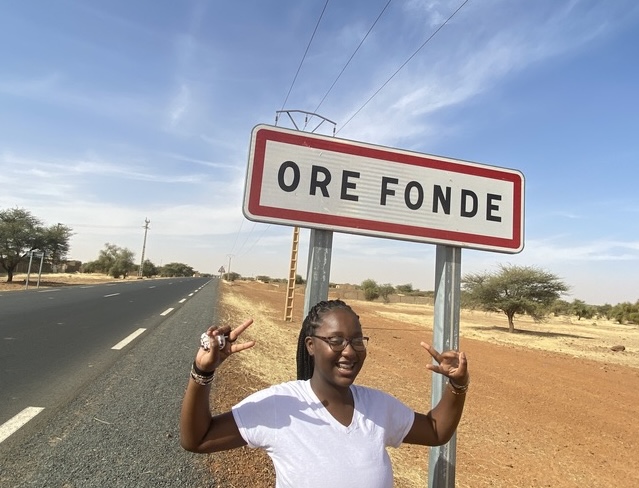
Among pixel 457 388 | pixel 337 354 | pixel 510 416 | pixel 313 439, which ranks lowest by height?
pixel 510 416

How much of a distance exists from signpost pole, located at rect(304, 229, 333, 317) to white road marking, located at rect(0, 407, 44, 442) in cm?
365

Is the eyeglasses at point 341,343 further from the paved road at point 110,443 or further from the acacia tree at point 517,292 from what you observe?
the acacia tree at point 517,292

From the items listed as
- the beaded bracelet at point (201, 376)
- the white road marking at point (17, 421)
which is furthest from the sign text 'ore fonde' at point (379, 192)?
the white road marking at point (17, 421)

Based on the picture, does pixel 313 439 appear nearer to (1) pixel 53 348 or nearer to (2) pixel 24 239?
(1) pixel 53 348

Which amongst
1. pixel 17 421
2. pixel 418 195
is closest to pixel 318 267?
pixel 418 195

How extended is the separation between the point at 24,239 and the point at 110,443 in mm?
39305

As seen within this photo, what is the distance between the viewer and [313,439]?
4.25ft

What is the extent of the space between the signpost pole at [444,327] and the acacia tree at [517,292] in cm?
2565

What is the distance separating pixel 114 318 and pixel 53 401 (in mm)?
8534

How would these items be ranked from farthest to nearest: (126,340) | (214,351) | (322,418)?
1. (126,340)
2. (322,418)
3. (214,351)

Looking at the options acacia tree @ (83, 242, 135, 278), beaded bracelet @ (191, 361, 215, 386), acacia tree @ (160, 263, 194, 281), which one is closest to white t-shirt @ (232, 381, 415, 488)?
beaded bracelet @ (191, 361, 215, 386)

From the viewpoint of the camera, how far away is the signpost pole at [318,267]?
1760mm

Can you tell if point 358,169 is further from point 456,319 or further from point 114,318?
point 114,318

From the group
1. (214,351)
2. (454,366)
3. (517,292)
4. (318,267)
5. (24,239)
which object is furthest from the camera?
(24,239)
